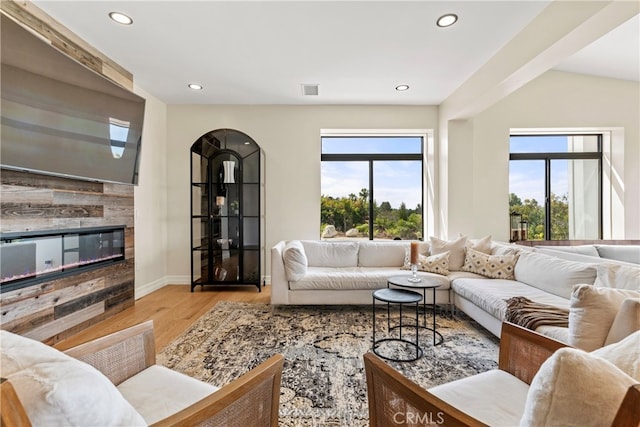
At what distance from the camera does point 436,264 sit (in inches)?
128

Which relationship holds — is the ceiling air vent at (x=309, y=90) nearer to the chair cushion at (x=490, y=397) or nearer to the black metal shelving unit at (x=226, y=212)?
the black metal shelving unit at (x=226, y=212)

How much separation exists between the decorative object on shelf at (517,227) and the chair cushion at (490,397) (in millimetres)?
3700

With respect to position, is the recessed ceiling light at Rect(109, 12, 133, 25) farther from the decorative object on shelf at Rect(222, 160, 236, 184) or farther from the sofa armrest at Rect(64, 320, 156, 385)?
the sofa armrest at Rect(64, 320, 156, 385)

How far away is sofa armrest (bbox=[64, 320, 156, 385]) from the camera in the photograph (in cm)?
110

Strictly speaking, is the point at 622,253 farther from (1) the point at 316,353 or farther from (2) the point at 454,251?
(1) the point at 316,353

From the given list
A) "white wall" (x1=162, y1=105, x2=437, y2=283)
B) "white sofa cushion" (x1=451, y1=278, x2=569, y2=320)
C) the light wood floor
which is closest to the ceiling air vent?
"white wall" (x1=162, y1=105, x2=437, y2=283)

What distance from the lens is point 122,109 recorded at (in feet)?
9.48

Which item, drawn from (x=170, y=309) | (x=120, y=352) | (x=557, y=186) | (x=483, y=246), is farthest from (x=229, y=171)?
(x=557, y=186)

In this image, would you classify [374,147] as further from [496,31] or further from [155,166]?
[155,166]

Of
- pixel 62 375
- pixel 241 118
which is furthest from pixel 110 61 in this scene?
pixel 62 375

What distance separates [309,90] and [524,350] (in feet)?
11.6

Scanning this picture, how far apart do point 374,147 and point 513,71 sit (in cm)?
218

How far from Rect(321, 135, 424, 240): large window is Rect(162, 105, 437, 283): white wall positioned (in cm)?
33

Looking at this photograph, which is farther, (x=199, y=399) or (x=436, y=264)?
(x=436, y=264)
